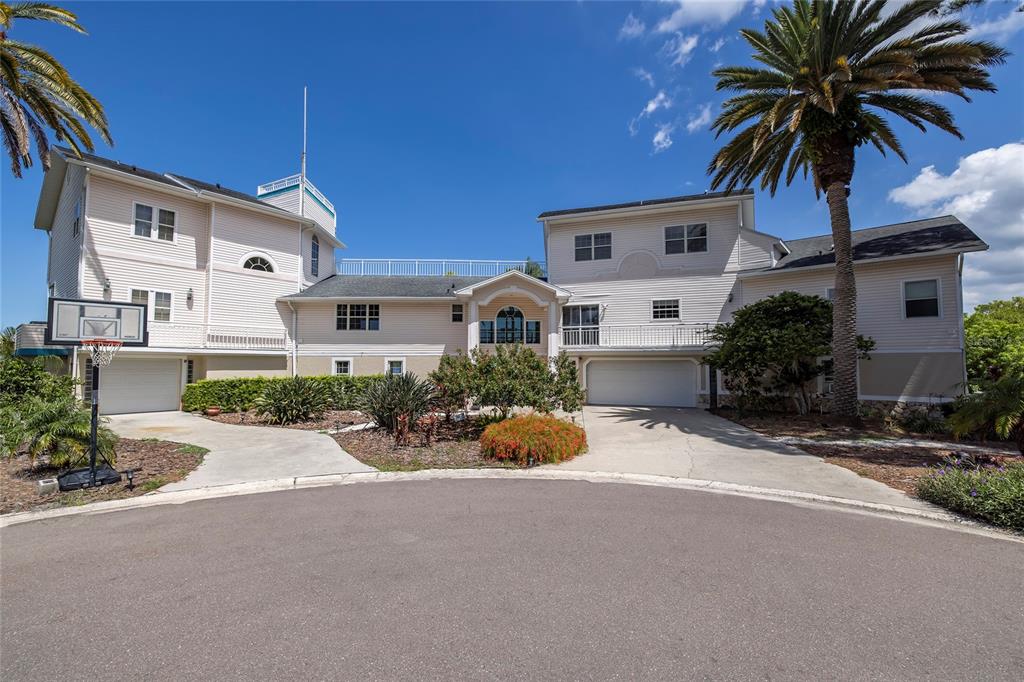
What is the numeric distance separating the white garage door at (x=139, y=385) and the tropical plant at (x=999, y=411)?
82.7 feet

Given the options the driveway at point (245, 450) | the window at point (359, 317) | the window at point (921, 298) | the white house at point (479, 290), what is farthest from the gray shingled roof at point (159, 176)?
the window at point (921, 298)

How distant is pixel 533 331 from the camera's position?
2072 cm

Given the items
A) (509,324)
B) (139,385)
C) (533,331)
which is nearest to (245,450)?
(139,385)

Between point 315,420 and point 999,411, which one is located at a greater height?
point 999,411

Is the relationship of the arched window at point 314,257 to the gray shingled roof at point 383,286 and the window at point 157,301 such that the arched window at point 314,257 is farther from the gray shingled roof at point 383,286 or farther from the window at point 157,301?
the window at point 157,301

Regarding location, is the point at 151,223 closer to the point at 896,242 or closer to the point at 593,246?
the point at 593,246

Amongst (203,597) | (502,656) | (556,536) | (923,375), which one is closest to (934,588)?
(556,536)

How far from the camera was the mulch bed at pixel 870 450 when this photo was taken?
7.84m

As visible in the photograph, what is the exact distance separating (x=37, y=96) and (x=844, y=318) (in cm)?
2553

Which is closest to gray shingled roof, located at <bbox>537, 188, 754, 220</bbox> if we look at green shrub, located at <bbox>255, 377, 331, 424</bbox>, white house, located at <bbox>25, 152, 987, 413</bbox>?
white house, located at <bbox>25, 152, 987, 413</bbox>

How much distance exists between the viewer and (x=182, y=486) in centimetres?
725

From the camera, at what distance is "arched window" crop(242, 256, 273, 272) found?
1995cm

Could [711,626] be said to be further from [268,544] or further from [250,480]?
[250,480]

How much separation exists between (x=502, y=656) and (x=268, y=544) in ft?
11.1
